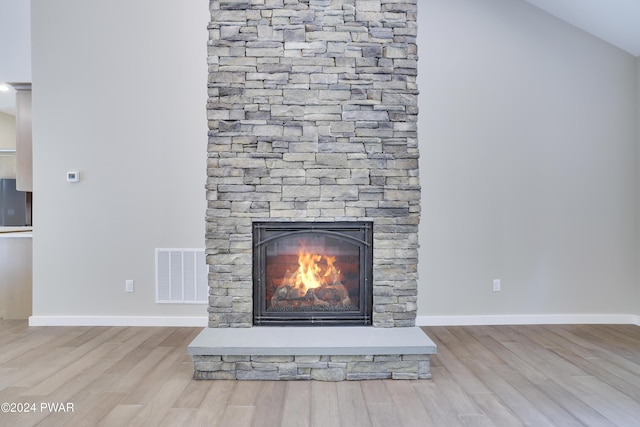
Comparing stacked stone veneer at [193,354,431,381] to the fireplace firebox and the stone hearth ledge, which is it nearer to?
the stone hearth ledge

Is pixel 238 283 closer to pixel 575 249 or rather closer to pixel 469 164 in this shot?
pixel 469 164

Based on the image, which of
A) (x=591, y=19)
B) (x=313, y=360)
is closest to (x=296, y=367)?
(x=313, y=360)

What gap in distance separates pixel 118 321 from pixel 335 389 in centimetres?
234

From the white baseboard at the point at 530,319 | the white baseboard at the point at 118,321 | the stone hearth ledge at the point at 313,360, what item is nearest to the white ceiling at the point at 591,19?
the white baseboard at the point at 118,321

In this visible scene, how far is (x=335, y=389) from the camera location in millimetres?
2383

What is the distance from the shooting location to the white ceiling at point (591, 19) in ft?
10.7

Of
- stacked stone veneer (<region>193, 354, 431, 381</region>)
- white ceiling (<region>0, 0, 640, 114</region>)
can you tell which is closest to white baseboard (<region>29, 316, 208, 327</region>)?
stacked stone veneer (<region>193, 354, 431, 381</region>)

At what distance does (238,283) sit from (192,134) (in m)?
1.58

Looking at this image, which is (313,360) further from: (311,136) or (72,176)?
(72,176)

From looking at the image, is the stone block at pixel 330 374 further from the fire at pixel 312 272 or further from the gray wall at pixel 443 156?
the gray wall at pixel 443 156

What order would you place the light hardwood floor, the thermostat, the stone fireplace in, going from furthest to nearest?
the thermostat < the stone fireplace < the light hardwood floor

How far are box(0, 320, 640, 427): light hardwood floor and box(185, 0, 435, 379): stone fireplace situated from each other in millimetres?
504

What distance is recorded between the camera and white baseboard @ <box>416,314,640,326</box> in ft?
12.1

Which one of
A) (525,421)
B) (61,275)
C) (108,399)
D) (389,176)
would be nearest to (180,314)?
(61,275)
